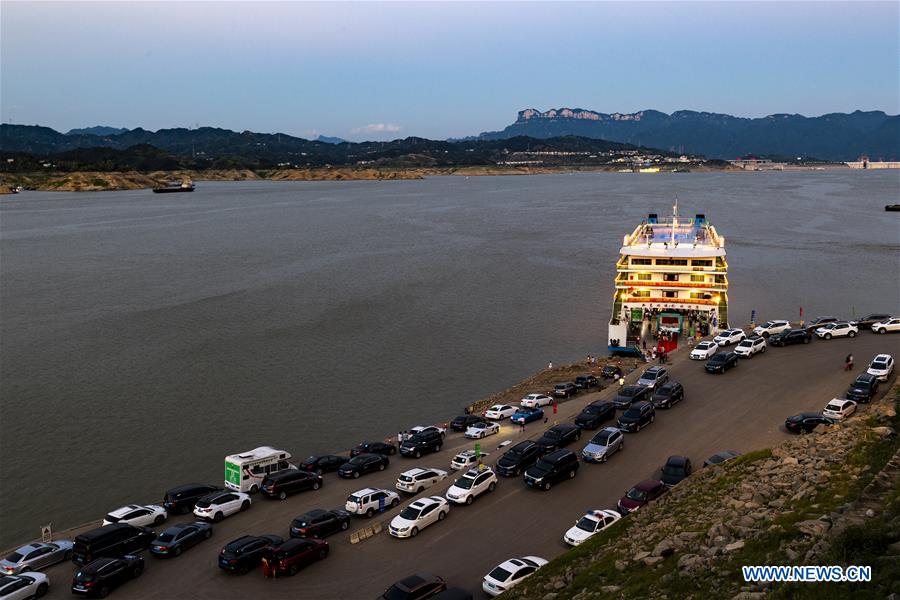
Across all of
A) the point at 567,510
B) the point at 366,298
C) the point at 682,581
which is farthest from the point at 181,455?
the point at 366,298

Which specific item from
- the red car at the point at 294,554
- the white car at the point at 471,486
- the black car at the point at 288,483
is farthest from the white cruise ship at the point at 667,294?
the red car at the point at 294,554

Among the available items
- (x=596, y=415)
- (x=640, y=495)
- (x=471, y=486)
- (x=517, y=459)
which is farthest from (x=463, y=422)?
(x=640, y=495)

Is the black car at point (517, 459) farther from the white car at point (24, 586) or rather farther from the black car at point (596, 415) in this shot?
the white car at point (24, 586)

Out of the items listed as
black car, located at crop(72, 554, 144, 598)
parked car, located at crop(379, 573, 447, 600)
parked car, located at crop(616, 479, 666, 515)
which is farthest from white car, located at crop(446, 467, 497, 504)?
black car, located at crop(72, 554, 144, 598)

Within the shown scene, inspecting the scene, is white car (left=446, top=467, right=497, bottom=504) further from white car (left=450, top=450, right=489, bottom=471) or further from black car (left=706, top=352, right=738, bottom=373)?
black car (left=706, top=352, right=738, bottom=373)

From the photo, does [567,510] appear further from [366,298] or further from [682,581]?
[366,298]

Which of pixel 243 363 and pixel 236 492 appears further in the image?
pixel 243 363

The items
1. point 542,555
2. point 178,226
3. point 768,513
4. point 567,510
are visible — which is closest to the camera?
point 768,513
